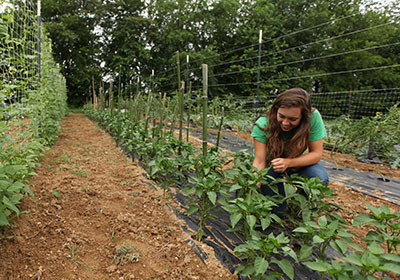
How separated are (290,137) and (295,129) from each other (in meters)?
0.09

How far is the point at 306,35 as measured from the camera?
1948 cm

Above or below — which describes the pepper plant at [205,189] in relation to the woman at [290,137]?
below

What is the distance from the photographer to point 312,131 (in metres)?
1.75

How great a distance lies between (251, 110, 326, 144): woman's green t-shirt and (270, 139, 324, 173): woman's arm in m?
0.05

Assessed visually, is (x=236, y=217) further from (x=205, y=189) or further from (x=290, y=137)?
(x=290, y=137)

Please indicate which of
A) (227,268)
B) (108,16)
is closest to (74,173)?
(227,268)

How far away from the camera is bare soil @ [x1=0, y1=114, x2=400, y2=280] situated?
1.33 m

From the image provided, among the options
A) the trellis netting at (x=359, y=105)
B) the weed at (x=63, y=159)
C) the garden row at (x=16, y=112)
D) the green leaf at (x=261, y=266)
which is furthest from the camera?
the trellis netting at (x=359, y=105)

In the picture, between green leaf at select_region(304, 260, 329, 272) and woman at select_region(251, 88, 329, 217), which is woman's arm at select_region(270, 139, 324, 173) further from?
green leaf at select_region(304, 260, 329, 272)

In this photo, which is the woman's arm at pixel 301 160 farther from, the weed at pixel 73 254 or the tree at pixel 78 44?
the tree at pixel 78 44

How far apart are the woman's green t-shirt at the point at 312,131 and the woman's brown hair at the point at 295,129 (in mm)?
57

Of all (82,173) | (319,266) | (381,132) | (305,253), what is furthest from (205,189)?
(381,132)

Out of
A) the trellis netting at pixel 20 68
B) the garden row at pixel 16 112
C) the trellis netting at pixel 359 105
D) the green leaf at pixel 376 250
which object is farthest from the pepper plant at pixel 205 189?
the trellis netting at pixel 359 105

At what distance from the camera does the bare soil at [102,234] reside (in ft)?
4.36
